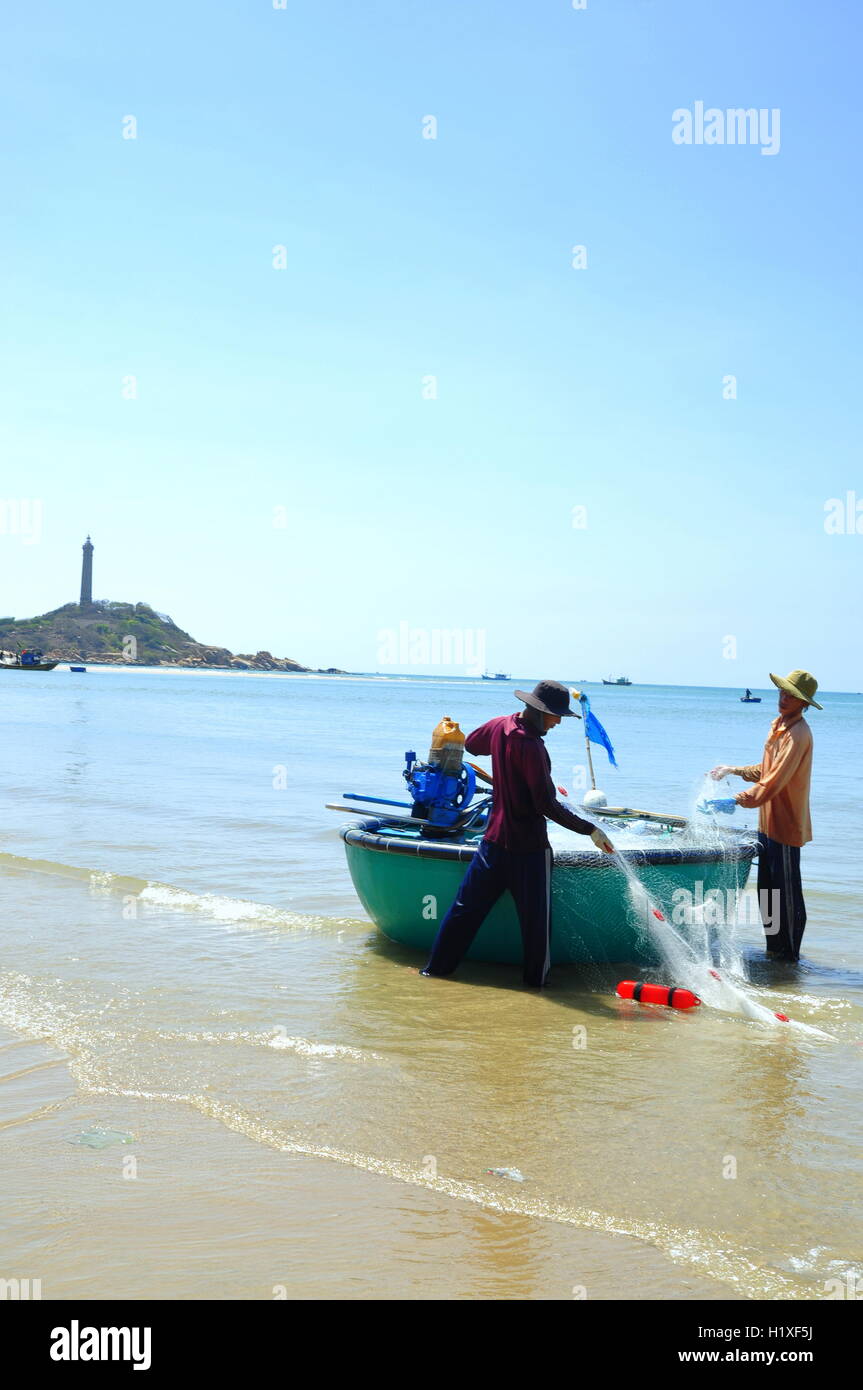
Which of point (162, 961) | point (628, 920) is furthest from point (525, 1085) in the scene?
point (162, 961)

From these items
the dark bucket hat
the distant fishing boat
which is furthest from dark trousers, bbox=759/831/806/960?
the distant fishing boat

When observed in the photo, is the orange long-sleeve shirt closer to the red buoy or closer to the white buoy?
the red buoy

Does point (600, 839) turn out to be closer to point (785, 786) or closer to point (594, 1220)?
point (785, 786)

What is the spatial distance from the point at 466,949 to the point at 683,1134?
8.74 feet

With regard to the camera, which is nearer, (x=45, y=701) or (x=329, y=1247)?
(x=329, y=1247)

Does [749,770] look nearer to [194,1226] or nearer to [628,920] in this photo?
[628,920]

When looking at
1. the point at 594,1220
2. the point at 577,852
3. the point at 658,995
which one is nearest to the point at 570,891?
the point at 577,852

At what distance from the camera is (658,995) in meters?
7.21

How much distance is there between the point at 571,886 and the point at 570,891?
0.14 ft

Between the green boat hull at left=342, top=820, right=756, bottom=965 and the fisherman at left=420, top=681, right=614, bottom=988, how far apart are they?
0.29m

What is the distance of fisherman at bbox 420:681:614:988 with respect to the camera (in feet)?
22.9

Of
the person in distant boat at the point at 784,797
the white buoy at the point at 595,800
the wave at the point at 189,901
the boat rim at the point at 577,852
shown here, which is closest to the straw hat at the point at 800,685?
the person in distant boat at the point at 784,797

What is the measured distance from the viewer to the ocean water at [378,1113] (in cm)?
378

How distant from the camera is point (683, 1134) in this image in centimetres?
504
